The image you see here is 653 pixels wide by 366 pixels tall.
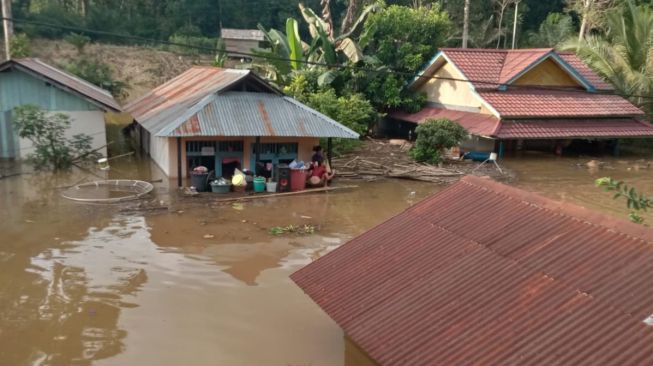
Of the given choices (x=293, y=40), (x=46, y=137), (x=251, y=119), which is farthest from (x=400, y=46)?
(x=46, y=137)

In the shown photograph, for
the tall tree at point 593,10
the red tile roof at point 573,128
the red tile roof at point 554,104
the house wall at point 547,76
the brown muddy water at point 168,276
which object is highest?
the tall tree at point 593,10

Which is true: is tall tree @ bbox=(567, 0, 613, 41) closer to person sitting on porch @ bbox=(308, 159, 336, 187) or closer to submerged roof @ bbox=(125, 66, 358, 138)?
submerged roof @ bbox=(125, 66, 358, 138)

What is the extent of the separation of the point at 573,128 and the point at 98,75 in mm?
28783

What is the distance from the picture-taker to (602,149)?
27.8 m

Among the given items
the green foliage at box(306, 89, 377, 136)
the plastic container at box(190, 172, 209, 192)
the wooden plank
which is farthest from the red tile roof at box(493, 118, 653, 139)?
the plastic container at box(190, 172, 209, 192)

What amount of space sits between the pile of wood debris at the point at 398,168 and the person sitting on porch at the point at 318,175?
1.62 m

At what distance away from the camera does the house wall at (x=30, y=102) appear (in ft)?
67.5

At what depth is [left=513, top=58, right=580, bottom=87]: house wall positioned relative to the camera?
25.8 m

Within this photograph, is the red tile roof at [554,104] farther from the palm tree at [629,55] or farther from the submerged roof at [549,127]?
the palm tree at [629,55]

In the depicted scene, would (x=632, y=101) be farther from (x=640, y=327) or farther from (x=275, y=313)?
(x=640, y=327)

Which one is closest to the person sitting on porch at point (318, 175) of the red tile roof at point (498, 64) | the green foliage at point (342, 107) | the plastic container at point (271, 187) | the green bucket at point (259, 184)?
the plastic container at point (271, 187)

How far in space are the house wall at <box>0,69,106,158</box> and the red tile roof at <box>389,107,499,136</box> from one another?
13.4 meters

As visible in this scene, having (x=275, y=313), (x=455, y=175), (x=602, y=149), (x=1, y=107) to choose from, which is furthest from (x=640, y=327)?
(x=602, y=149)

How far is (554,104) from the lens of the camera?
2531cm
